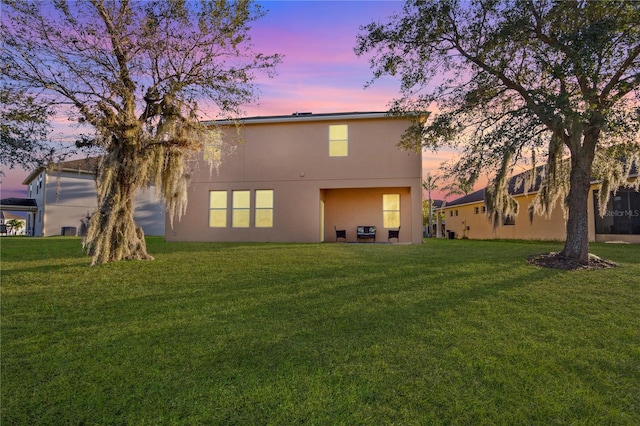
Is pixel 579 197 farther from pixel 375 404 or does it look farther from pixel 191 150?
pixel 191 150

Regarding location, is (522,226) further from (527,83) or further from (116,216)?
(116,216)

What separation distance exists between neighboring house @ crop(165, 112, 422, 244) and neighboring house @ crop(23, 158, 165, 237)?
8.97m

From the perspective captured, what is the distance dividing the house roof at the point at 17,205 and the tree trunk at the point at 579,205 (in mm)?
28583

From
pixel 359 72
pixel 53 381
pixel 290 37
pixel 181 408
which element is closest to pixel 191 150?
pixel 290 37

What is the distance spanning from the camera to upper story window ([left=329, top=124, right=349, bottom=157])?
1292 cm

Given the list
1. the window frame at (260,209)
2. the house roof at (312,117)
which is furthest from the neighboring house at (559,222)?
the window frame at (260,209)

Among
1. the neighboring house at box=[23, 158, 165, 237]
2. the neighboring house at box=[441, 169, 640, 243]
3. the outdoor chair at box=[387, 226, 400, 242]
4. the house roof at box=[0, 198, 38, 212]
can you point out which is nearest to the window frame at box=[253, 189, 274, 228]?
the outdoor chair at box=[387, 226, 400, 242]

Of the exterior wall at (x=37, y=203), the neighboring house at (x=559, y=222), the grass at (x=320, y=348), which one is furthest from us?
the exterior wall at (x=37, y=203)

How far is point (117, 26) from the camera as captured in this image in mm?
7016

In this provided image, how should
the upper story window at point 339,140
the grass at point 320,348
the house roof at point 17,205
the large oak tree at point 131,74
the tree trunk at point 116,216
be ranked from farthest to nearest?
the house roof at point 17,205, the upper story window at point 339,140, the tree trunk at point 116,216, the large oak tree at point 131,74, the grass at point 320,348

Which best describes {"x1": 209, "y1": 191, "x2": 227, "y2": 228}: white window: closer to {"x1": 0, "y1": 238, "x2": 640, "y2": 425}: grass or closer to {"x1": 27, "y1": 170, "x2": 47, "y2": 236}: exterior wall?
{"x1": 0, "y1": 238, "x2": 640, "y2": 425}: grass

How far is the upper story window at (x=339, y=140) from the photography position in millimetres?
12922

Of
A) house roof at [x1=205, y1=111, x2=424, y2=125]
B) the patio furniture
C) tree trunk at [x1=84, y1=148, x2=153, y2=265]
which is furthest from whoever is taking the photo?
the patio furniture

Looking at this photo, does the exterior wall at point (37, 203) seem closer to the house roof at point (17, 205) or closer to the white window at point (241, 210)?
the house roof at point (17, 205)
